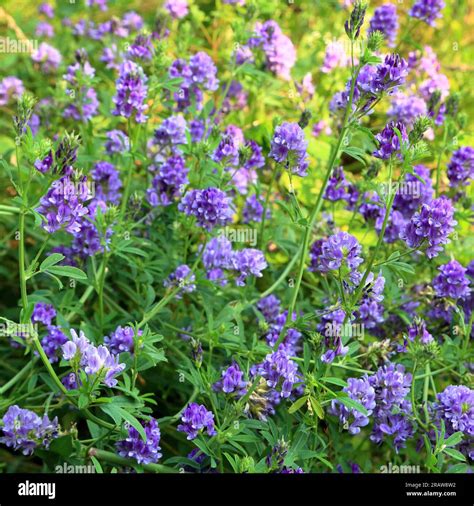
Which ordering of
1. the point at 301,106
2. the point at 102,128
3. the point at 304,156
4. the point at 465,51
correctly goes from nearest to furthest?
the point at 304,156
the point at 102,128
the point at 301,106
the point at 465,51

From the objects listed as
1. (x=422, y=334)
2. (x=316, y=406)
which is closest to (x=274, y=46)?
(x=422, y=334)

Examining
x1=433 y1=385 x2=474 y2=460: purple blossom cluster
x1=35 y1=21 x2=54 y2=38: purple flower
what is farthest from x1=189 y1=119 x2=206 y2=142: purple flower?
x1=35 y1=21 x2=54 y2=38: purple flower

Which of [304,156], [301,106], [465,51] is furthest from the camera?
[465,51]

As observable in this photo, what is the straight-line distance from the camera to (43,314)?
9.04 ft

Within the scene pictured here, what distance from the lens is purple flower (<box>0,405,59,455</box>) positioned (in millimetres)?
2432

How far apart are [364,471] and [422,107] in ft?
5.24

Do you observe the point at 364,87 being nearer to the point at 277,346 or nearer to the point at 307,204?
the point at 277,346

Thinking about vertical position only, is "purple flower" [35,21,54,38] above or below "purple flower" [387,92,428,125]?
above

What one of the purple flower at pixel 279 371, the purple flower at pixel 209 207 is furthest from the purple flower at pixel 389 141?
the purple flower at pixel 279 371

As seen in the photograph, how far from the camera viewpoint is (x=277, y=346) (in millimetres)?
2488

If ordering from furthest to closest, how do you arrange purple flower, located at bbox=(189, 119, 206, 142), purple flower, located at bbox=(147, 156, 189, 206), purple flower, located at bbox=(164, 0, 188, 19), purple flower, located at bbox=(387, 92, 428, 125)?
purple flower, located at bbox=(164, 0, 188, 19) < purple flower, located at bbox=(387, 92, 428, 125) < purple flower, located at bbox=(189, 119, 206, 142) < purple flower, located at bbox=(147, 156, 189, 206)

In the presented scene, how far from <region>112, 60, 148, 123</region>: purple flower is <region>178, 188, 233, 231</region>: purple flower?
0.40 meters

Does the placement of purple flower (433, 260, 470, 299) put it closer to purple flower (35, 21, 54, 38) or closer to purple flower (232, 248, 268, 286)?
purple flower (232, 248, 268, 286)
